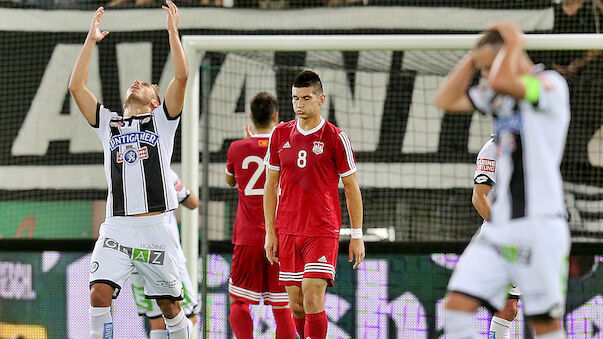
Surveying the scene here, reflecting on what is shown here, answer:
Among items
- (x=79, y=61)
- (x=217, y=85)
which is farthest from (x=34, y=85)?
(x=79, y=61)

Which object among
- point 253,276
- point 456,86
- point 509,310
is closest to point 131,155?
point 253,276

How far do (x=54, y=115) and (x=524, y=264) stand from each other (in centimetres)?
647

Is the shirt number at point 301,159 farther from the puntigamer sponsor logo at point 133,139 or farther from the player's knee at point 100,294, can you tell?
the player's knee at point 100,294

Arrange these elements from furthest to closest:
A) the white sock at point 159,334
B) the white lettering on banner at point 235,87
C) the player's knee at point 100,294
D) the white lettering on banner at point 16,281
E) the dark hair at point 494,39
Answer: the white lettering on banner at point 235,87, the white lettering on banner at point 16,281, the white sock at point 159,334, the player's knee at point 100,294, the dark hair at point 494,39

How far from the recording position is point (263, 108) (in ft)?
20.5

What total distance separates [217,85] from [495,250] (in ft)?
17.5

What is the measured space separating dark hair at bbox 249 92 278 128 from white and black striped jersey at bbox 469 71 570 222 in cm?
283

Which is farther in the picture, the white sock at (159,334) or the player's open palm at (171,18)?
the white sock at (159,334)

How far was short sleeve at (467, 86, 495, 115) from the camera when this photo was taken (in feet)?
12.1

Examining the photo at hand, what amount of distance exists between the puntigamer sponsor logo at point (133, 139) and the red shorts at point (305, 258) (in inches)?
43.2

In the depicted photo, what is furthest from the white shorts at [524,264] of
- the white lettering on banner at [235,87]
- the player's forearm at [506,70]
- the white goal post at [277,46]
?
the white lettering on banner at [235,87]

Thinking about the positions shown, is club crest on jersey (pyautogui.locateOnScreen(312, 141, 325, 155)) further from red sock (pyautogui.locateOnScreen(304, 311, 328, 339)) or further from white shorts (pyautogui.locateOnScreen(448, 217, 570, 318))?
white shorts (pyautogui.locateOnScreen(448, 217, 570, 318))

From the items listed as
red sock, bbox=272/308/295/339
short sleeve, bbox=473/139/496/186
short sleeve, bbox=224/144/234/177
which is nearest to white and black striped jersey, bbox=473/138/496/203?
short sleeve, bbox=473/139/496/186

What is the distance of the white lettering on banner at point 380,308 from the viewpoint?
7180mm
